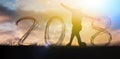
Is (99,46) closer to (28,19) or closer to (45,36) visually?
(45,36)

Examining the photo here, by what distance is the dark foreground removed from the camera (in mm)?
2463

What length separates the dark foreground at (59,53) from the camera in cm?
246

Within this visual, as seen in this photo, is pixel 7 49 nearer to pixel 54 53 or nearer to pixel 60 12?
pixel 54 53

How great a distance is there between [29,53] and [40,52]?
4.0 inches

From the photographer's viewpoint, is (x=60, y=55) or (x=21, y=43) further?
(x=21, y=43)

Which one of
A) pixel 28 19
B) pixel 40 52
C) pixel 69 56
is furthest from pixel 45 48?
pixel 28 19

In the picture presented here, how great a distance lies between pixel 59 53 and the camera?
2467 mm

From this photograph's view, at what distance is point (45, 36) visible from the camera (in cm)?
273

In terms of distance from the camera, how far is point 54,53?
8.12ft

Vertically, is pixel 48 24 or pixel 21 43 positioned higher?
pixel 48 24

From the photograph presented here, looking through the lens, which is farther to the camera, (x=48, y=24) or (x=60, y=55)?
(x=48, y=24)

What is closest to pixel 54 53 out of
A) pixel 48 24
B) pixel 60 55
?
pixel 60 55

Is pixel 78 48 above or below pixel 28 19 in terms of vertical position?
below

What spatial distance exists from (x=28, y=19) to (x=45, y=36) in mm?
245
